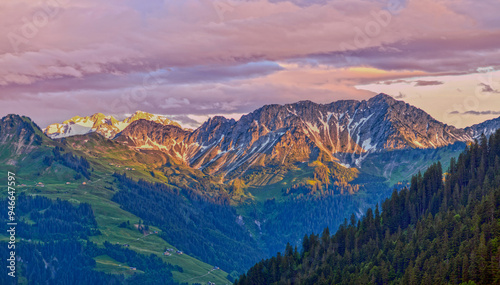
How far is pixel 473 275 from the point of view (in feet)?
642

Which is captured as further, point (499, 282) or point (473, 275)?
point (473, 275)

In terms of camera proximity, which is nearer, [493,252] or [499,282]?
[499,282]

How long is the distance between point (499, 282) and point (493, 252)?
18.8m

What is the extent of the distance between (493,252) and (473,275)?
1080 cm

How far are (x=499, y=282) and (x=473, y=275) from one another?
534 inches

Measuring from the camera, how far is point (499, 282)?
18238cm

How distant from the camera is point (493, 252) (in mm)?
199625
